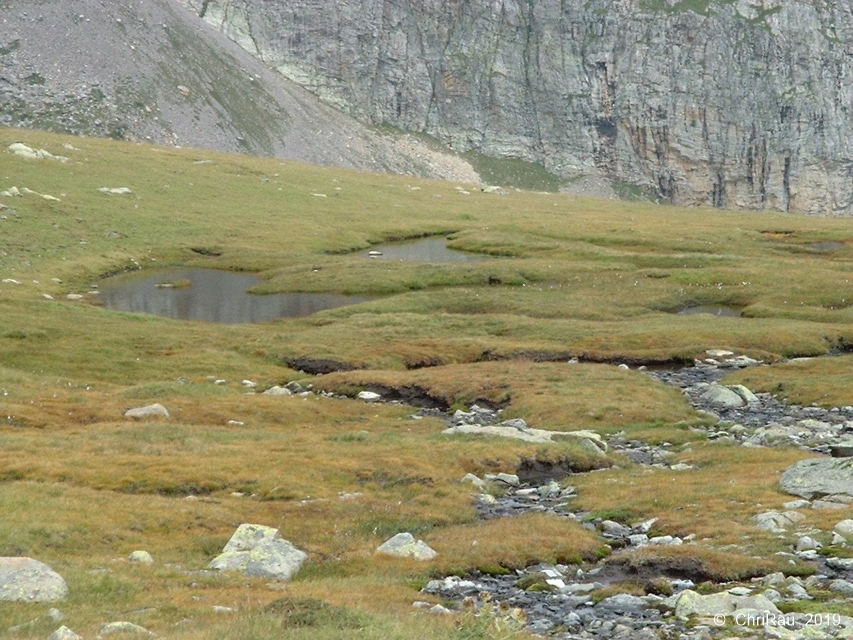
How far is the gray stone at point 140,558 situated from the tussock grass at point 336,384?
551 millimetres

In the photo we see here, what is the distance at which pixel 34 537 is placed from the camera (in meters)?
23.4

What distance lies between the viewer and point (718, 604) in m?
18.9

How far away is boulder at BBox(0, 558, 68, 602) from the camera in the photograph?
18234 mm

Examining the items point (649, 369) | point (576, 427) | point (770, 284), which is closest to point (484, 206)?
point (770, 284)

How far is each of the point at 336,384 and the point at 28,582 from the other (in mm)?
36830

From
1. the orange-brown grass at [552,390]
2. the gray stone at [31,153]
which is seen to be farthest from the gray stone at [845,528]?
the gray stone at [31,153]

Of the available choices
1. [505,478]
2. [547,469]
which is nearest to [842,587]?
[505,478]

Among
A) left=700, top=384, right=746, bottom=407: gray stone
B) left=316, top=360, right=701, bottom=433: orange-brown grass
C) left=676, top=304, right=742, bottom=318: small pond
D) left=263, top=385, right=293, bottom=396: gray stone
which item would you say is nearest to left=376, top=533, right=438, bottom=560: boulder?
left=316, top=360, right=701, bottom=433: orange-brown grass

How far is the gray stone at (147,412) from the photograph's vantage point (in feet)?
143

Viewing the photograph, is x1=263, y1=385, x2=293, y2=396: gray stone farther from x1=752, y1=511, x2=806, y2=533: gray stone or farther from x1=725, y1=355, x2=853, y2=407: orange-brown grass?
x1=752, y1=511, x2=806, y2=533: gray stone

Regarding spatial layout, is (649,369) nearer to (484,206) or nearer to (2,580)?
(2,580)

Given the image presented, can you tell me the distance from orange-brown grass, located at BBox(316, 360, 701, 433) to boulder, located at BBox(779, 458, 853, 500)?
1475 cm

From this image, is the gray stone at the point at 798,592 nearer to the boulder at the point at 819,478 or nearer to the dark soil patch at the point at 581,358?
the boulder at the point at 819,478

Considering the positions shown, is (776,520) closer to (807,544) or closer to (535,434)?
(807,544)
